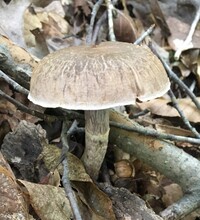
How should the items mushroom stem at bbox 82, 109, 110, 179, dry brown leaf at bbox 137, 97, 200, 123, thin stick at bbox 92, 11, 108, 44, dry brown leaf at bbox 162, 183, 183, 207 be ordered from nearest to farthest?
mushroom stem at bbox 82, 109, 110, 179
dry brown leaf at bbox 162, 183, 183, 207
dry brown leaf at bbox 137, 97, 200, 123
thin stick at bbox 92, 11, 108, 44

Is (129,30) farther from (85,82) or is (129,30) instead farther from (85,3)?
(85,82)

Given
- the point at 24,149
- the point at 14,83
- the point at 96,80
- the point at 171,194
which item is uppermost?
the point at 96,80

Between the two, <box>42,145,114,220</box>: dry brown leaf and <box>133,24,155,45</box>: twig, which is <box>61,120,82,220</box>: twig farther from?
<box>133,24,155,45</box>: twig

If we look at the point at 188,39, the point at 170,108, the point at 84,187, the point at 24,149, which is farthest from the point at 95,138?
the point at 188,39

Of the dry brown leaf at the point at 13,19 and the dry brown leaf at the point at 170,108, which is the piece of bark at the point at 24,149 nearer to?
the dry brown leaf at the point at 13,19

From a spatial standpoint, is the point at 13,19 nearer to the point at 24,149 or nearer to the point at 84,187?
the point at 24,149

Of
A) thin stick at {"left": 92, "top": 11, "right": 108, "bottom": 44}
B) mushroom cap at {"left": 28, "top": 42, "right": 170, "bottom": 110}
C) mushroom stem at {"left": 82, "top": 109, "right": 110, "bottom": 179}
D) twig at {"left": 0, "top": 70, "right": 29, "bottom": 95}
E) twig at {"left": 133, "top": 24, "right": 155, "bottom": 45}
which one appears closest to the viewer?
mushroom cap at {"left": 28, "top": 42, "right": 170, "bottom": 110}

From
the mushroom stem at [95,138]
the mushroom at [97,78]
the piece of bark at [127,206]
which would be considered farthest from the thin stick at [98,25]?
the piece of bark at [127,206]

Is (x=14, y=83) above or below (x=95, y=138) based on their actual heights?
above

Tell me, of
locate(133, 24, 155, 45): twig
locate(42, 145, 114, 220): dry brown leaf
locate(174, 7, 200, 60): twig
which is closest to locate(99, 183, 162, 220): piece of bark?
locate(42, 145, 114, 220): dry brown leaf
